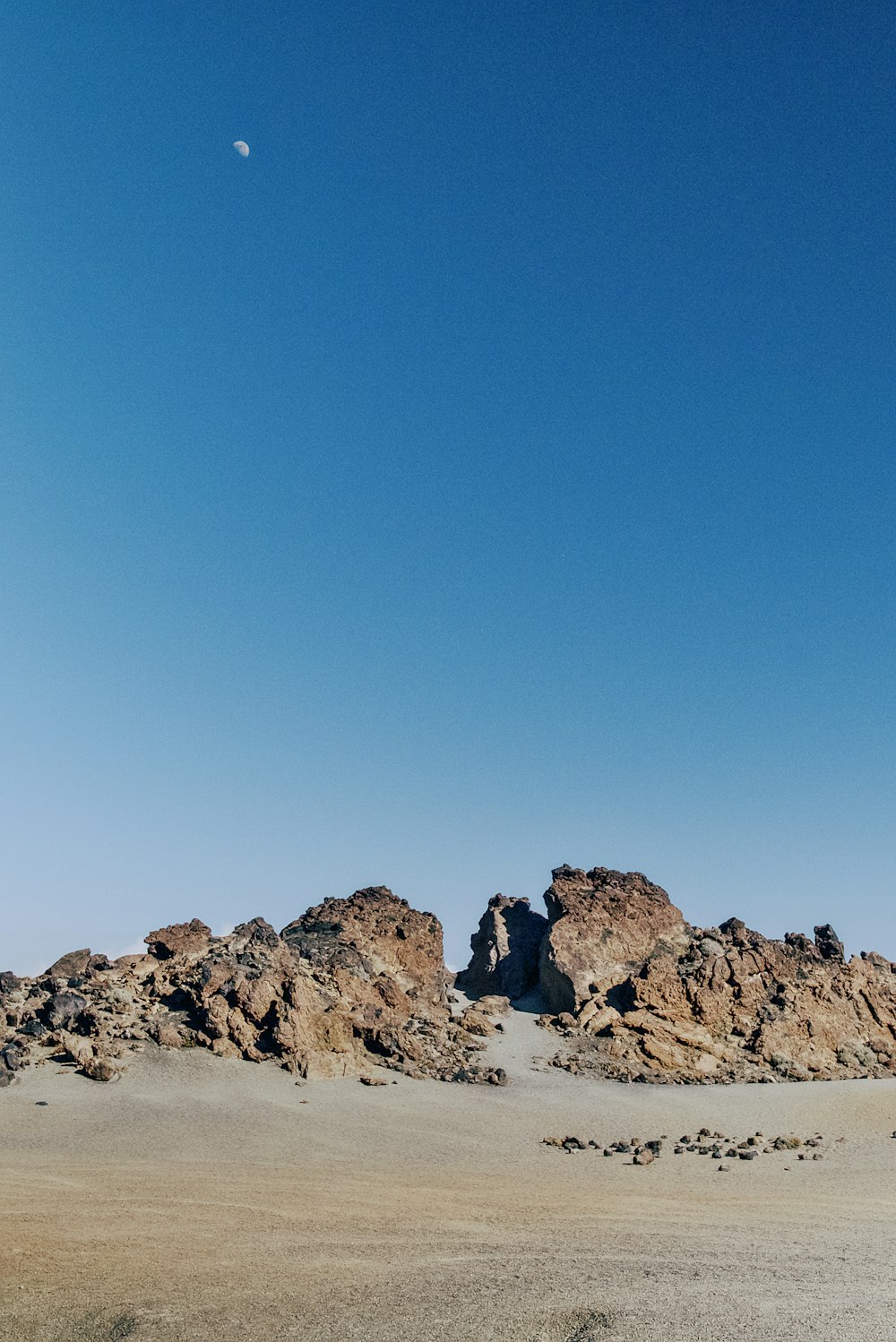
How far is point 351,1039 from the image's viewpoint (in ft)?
117

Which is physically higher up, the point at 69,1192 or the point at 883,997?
the point at 883,997

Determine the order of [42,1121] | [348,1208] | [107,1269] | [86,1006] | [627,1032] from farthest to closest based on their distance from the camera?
[627,1032], [86,1006], [42,1121], [348,1208], [107,1269]

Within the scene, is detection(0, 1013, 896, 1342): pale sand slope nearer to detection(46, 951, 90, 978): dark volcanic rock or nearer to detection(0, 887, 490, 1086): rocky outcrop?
detection(0, 887, 490, 1086): rocky outcrop

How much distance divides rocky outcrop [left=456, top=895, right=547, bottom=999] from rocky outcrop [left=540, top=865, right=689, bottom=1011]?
2859mm

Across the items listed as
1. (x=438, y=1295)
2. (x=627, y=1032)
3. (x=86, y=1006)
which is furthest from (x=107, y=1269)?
(x=627, y=1032)

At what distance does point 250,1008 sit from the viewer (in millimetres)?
34469

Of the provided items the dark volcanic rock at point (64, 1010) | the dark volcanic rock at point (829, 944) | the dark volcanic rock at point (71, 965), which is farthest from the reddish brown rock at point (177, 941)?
the dark volcanic rock at point (829, 944)

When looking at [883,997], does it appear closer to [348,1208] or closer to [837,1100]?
[837,1100]

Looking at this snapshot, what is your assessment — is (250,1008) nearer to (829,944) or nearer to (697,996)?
(697,996)

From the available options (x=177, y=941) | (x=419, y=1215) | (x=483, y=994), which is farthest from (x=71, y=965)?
(x=419, y=1215)

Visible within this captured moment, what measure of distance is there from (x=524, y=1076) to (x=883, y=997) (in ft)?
72.7

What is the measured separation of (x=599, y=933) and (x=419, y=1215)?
1138 inches

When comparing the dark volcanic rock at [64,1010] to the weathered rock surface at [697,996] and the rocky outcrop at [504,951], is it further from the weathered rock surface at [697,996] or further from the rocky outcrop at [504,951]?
the rocky outcrop at [504,951]

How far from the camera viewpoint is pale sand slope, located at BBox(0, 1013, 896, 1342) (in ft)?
37.9
